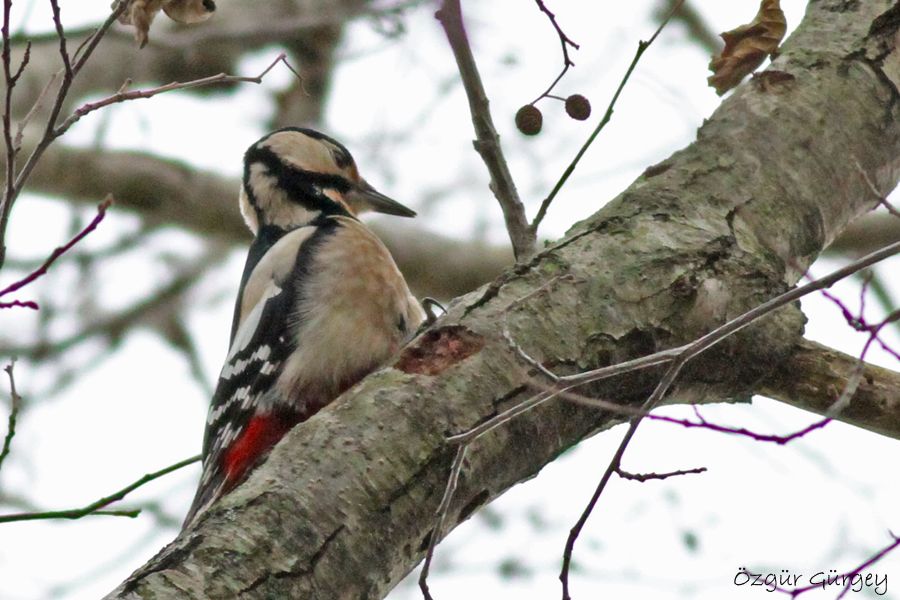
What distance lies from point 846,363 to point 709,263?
40 centimetres

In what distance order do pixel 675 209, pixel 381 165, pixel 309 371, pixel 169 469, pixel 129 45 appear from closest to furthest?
pixel 169 469 < pixel 675 209 < pixel 309 371 < pixel 129 45 < pixel 381 165

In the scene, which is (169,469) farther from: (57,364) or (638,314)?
(57,364)

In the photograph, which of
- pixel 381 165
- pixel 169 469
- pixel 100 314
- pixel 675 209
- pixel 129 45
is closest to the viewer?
pixel 169 469

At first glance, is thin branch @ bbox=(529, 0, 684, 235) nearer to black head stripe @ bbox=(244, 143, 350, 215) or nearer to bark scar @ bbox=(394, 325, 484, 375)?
bark scar @ bbox=(394, 325, 484, 375)

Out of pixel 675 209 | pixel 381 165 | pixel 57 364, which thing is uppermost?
pixel 381 165

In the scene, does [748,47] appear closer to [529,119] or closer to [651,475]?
[529,119]

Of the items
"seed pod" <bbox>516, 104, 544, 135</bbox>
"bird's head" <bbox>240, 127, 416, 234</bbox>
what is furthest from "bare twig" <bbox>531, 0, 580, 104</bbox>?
"bird's head" <bbox>240, 127, 416, 234</bbox>

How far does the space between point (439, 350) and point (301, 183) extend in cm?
208

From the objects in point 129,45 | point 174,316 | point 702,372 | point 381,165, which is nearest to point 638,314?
point 702,372

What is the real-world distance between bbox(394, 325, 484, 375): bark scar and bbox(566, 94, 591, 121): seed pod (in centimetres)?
75

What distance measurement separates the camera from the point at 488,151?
2.79 metres

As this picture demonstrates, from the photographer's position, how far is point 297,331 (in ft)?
11.9

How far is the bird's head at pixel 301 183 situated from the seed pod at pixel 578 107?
155 cm

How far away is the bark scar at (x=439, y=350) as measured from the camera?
2494 millimetres
